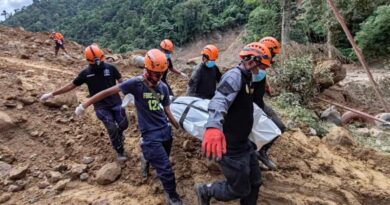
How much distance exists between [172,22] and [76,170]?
44.6 metres

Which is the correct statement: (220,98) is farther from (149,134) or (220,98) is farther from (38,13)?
(38,13)

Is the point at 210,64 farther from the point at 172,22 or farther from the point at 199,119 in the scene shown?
the point at 172,22

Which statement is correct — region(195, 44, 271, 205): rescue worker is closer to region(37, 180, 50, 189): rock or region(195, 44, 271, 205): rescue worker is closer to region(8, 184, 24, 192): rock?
region(37, 180, 50, 189): rock

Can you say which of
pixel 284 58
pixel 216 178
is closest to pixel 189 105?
pixel 216 178

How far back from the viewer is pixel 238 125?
3.24m

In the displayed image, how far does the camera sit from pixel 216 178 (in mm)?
4605

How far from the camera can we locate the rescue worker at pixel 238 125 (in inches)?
117

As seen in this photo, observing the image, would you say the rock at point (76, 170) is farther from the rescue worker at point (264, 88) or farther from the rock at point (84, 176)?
the rescue worker at point (264, 88)

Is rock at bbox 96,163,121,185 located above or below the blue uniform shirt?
below

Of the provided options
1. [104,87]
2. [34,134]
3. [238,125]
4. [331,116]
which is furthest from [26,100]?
[331,116]

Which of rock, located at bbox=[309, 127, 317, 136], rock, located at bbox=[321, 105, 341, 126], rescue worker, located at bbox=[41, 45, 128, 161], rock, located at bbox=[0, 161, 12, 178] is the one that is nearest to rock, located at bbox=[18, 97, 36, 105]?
rock, located at bbox=[0, 161, 12, 178]

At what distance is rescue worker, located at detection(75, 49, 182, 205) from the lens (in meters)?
3.67

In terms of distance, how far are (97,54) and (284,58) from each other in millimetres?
5718

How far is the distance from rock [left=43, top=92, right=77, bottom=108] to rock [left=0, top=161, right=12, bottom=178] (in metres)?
1.65
